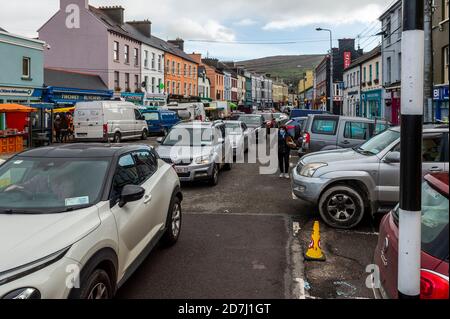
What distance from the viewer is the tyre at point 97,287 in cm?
323

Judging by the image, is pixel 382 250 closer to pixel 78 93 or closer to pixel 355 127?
pixel 355 127

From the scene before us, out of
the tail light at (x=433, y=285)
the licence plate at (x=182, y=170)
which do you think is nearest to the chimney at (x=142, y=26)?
the licence plate at (x=182, y=170)

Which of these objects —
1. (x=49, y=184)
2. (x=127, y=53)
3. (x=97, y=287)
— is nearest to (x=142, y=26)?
(x=127, y=53)

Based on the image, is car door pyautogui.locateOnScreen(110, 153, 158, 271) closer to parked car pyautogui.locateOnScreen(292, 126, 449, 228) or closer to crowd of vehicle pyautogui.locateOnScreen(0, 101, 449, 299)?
crowd of vehicle pyautogui.locateOnScreen(0, 101, 449, 299)

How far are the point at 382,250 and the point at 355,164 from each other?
3922 millimetres

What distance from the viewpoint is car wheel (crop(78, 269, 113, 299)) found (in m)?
3.25

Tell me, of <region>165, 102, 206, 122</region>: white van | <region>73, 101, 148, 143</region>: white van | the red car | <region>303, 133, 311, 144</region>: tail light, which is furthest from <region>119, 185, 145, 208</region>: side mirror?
<region>165, 102, 206, 122</region>: white van

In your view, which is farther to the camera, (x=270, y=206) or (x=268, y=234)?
(x=270, y=206)

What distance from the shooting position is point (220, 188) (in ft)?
36.6

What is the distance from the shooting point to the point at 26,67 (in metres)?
26.8

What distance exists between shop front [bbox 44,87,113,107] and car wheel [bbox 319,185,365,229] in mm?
24610

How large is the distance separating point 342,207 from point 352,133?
537 cm

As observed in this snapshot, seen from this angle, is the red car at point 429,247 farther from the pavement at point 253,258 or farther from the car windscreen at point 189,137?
the car windscreen at point 189,137
